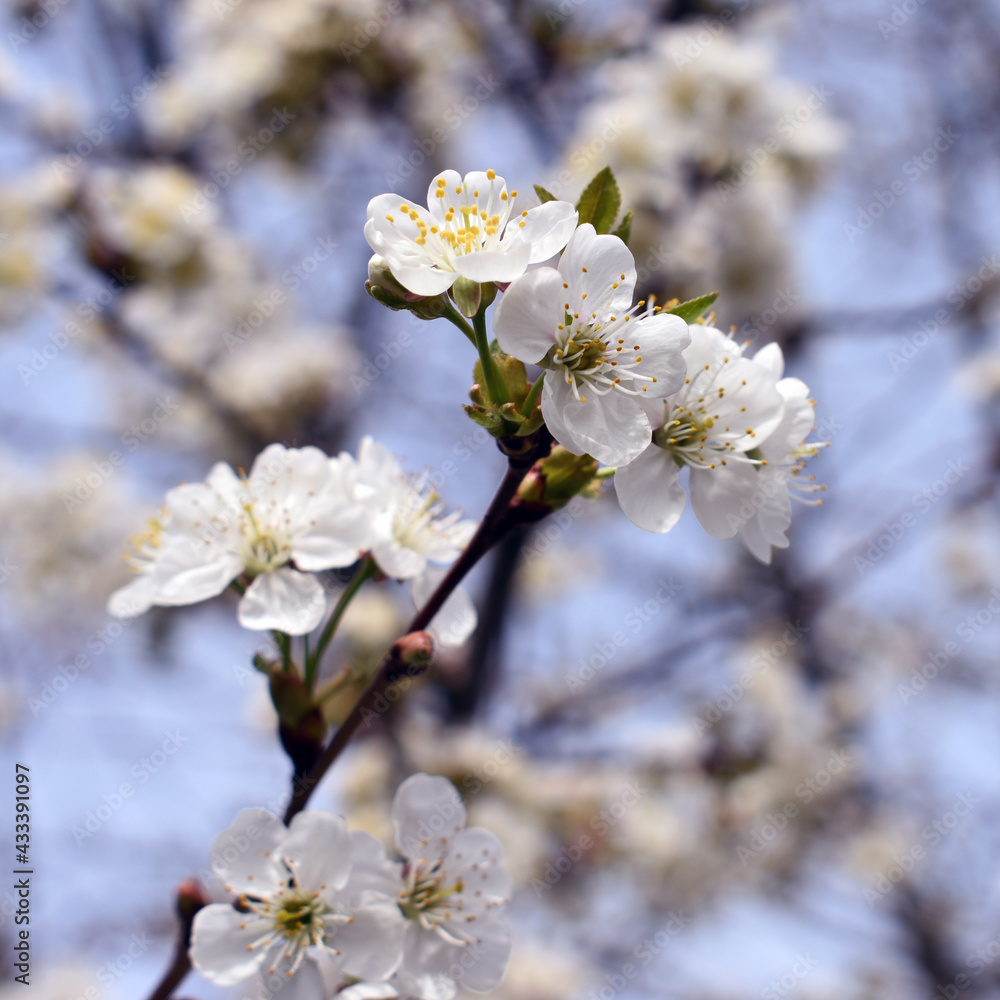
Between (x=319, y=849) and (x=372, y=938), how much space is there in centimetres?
10

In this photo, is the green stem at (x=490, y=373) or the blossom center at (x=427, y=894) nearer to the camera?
the green stem at (x=490, y=373)

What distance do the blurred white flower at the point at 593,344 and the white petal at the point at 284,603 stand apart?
36 cm

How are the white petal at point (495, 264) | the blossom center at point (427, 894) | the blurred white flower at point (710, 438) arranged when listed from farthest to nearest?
the blossom center at point (427, 894), the blurred white flower at point (710, 438), the white petal at point (495, 264)

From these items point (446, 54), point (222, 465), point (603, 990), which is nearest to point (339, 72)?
point (446, 54)

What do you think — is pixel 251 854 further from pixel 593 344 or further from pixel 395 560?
pixel 593 344

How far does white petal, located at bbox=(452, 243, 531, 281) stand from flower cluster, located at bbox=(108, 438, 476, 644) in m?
0.33

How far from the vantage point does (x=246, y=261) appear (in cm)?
350

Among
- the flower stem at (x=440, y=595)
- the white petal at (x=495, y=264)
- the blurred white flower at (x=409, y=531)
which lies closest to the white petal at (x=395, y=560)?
the blurred white flower at (x=409, y=531)

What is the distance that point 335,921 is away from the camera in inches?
31.6

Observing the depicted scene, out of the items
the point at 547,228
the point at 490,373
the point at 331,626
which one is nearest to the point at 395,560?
the point at 331,626

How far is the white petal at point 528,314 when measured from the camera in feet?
2.31

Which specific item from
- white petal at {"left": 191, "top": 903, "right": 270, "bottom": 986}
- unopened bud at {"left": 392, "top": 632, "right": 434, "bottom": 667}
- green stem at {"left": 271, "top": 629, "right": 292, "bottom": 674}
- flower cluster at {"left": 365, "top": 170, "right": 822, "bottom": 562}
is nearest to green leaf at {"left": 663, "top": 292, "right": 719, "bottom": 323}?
flower cluster at {"left": 365, "top": 170, "right": 822, "bottom": 562}

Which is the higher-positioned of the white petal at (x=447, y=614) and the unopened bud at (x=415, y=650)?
the unopened bud at (x=415, y=650)

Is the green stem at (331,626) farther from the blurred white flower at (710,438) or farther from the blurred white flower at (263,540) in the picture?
the blurred white flower at (710,438)
